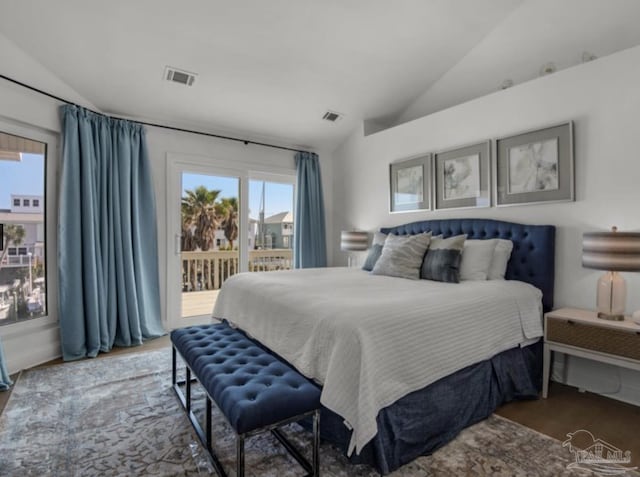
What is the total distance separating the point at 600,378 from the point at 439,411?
158 centimetres

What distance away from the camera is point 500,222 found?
311 cm

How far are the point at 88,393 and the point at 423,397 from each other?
228 centimetres

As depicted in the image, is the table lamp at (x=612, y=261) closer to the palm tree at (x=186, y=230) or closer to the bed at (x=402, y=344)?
the bed at (x=402, y=344)

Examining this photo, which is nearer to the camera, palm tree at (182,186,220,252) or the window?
the window

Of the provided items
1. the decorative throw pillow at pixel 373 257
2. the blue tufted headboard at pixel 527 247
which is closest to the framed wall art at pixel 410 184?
the blue tufted headboard at pixel 527 247

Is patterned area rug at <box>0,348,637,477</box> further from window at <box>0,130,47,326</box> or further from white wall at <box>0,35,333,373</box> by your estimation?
window at <box>0,130,47,326</box>

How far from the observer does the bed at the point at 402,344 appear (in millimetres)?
1541

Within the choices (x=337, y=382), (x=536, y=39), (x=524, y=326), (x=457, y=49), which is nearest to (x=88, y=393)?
(x=337, y=382)

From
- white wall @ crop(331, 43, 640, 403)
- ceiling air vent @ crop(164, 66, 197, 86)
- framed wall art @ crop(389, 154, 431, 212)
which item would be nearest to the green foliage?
ceiling air vent @ crop(164, 66, 197, 86)

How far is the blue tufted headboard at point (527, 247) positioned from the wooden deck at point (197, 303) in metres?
3.05

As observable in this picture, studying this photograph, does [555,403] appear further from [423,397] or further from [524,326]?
[423,397]

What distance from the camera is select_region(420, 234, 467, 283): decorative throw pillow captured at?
275 centimetres

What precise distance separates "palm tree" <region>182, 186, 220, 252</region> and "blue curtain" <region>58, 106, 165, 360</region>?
18.2 inches

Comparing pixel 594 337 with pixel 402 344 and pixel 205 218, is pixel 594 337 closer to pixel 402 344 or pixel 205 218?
pixel 402 344
